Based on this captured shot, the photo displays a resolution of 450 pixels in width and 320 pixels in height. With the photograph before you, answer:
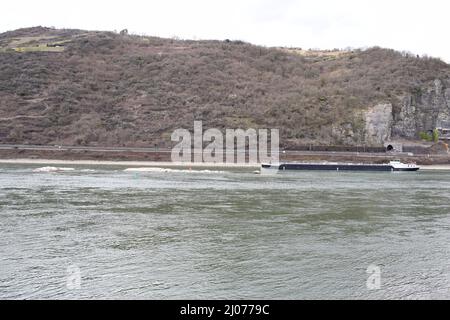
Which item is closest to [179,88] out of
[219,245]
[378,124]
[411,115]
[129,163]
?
[129,163]

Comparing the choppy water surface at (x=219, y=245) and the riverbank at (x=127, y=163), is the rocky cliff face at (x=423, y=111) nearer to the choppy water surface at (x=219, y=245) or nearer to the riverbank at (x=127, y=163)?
the riverbank at (x=127, y=163)

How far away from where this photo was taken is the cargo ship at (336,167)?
71.5 metres

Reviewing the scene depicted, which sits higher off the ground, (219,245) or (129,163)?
(129,163)

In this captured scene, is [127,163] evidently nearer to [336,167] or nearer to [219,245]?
[336,167]

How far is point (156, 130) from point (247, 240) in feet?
230

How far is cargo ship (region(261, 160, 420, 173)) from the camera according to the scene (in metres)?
71.5

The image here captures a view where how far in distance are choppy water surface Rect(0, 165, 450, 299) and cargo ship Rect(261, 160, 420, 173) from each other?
106ft

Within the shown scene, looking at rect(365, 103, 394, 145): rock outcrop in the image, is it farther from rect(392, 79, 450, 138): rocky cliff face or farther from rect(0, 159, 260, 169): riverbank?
rect(0, 159, 260, 169): riverbank

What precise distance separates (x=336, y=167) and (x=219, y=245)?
5494 centimetres

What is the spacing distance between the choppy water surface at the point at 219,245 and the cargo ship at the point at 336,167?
106 feet

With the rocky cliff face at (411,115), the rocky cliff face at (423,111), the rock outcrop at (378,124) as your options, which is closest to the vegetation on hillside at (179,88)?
the rocky cliff face at (411,115)

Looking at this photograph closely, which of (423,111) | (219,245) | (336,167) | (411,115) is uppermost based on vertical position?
(423,111)

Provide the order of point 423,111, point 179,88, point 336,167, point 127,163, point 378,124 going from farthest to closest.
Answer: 1. point 179,88
2. point 423,111
3. point 378,124
4. point 127,163
5. point 336,167

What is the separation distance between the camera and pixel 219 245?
20.8 meters
